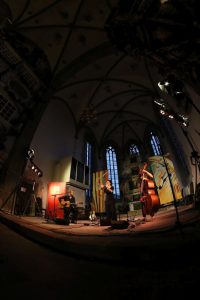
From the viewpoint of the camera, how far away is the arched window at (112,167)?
59.2ft

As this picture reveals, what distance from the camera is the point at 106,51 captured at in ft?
37.0

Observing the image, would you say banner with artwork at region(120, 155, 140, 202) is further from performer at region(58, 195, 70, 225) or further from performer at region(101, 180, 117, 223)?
performer at region(101, 180, 117, 223)

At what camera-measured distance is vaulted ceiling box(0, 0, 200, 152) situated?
3.17 metres

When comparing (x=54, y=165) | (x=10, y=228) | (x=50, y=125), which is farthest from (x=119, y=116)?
(x=10, y=228)

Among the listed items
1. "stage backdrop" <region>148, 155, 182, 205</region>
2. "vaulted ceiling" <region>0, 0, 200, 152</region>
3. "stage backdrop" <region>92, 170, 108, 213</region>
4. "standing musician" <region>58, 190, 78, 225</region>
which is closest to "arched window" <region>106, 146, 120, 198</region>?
"vaulted ceiling" <region>0, 0, 200, 152</region>

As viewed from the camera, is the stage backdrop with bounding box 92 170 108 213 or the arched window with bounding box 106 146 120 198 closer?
the stage backdrop with bounding box 92 170 108 213

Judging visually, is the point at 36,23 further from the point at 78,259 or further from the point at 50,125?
the point at 78,259

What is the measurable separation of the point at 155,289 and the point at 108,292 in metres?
0.41

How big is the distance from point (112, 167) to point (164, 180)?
245 inches

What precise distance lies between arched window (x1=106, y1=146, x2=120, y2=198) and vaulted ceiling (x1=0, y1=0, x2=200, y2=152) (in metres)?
2.13

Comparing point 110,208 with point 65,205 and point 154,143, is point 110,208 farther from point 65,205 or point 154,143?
point 154,143

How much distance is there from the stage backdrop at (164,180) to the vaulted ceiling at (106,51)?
15.6 ft

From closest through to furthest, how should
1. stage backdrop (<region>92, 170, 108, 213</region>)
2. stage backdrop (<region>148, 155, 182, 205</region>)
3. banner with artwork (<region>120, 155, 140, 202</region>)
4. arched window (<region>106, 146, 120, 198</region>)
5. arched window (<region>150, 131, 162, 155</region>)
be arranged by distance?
stage backdrop (<region>92, 170, 108, 213</region>) < stage backdrop (<region>148, 155, 182, 205</region>) < banner with artwork (<region>120, 155, 140, 202</region>) < arched window (<region>150, 131, 162, 155</region>) < arched window (<region>106, 146, 120, 198</region>)

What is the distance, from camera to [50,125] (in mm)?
11734
